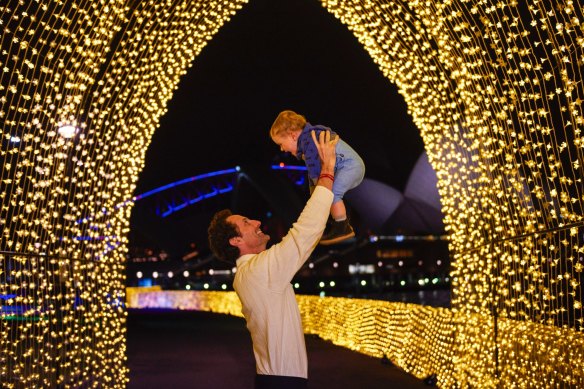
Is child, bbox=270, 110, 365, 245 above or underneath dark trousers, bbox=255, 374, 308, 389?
above

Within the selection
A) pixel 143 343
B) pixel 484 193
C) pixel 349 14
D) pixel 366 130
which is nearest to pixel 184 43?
pixel 349 14

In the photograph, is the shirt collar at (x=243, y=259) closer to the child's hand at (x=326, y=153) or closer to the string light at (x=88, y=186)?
the child's hand at (x=326, y=153)

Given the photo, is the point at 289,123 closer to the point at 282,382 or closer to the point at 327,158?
the point at 327,158

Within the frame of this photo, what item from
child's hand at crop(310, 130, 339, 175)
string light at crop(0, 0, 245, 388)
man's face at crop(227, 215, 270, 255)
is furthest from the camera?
string light at crop(0, 0, 245, 388)

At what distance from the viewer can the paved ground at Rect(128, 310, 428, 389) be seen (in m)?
8.57

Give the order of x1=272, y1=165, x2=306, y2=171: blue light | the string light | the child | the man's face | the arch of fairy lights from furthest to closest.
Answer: x1=272, y1=165, x2=306, y2=171: blue light, the string light, the arch of fairy lights, the man's face, the child

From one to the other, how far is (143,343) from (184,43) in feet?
24.7

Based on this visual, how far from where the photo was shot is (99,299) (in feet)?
23.5

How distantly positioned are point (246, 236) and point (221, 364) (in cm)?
717

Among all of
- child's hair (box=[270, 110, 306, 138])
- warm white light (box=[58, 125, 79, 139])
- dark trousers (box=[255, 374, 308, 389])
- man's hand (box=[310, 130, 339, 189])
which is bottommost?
dark trousers (box=[255, 374, 308, 389])

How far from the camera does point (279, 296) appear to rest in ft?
11.0

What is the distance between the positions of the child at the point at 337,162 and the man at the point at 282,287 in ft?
0.71

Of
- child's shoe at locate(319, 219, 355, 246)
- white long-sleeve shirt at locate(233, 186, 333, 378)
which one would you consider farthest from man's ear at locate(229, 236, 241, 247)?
child's shoe at locate(319, 219, 355, 246)

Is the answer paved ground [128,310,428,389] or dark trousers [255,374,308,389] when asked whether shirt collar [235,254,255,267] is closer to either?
dark trousers [255,374,308,389]
